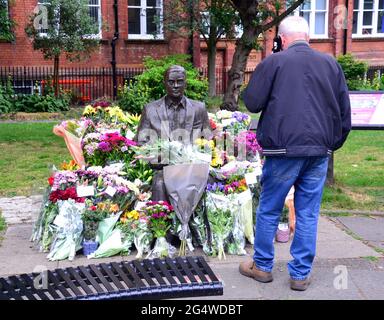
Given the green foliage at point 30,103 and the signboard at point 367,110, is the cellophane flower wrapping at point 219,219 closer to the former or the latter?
the signboard at point 367,110

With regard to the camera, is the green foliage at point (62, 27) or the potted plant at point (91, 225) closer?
the potted plant at point (91, 225)

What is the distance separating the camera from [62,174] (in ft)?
17.6

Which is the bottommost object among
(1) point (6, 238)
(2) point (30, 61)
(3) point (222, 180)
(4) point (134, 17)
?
(1) point (6, 238)

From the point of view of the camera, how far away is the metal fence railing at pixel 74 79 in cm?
1828

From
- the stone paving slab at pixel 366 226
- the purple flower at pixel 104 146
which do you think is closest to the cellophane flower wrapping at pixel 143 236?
the purple flower at pixel 104 146

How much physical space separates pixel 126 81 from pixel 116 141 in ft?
46.5

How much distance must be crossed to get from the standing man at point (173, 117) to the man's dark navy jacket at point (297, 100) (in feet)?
5.59

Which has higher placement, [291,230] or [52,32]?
[52,32]

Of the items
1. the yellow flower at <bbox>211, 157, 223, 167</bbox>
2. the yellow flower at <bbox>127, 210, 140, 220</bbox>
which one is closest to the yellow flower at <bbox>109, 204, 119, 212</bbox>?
the yellow flower at <bbox>127, 210, 140, 220</bbox>

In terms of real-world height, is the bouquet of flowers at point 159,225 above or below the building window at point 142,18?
below

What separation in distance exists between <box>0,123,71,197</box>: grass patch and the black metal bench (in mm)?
2585

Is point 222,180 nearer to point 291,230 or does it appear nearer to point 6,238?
point 291,230

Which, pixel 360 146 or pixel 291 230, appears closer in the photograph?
pixel 291 230

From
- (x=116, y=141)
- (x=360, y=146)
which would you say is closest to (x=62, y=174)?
(x=116, y=141)
